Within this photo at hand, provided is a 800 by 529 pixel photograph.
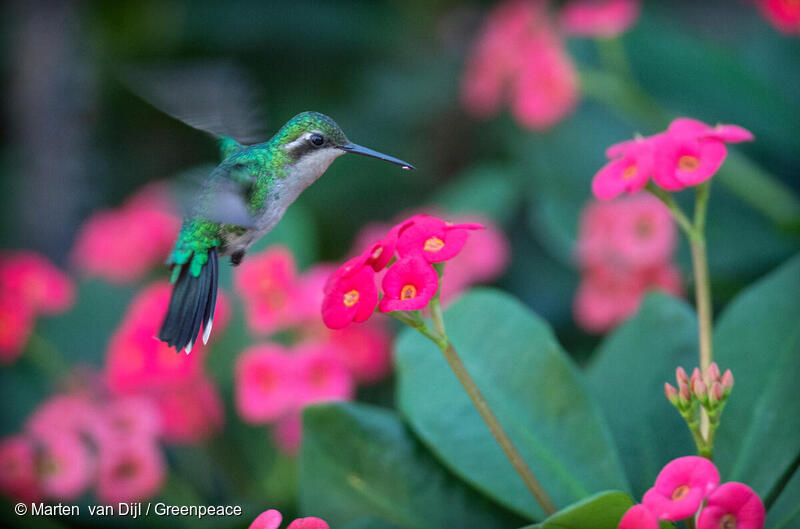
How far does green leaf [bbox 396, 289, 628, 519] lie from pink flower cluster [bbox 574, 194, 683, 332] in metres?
0.63

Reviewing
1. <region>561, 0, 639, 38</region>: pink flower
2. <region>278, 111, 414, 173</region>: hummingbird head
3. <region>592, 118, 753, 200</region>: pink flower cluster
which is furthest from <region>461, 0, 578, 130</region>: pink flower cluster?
<region>278, 111, 414, 173</region>: hummingbird head

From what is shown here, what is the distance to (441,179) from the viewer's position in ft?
11.0

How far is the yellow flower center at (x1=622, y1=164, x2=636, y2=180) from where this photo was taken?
3.52 feet

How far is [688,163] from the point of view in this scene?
107cm

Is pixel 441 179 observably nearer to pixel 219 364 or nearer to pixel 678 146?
pixel 219 364

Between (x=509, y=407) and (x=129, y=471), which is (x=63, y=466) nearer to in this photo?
(x=129, y=471)

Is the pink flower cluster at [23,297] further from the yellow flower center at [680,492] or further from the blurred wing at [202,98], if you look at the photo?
the yellow flower center at [680,492]

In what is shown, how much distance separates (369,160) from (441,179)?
0.33 metres

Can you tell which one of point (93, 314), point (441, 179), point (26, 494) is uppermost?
point (441, 179)

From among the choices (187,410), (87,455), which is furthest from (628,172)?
(87,455)

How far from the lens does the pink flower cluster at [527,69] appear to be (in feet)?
7.31

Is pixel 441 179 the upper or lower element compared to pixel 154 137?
lower

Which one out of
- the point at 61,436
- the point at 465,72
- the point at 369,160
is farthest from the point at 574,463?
the point at 465,72

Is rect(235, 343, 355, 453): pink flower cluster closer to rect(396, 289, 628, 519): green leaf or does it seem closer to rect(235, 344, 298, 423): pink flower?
rect(235, 344, 298, 423): pink flower
